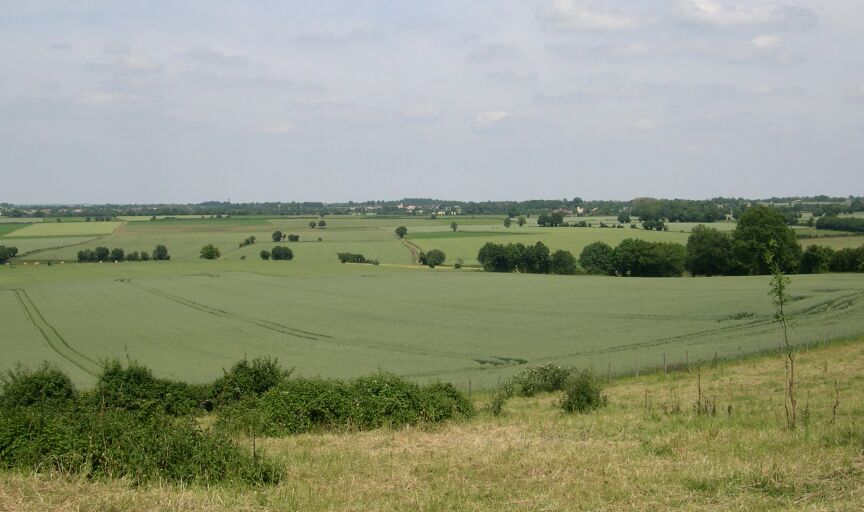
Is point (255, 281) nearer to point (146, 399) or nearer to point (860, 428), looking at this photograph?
point (146, 399)

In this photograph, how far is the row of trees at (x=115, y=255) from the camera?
359ft

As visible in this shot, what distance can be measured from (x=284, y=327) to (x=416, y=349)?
1273 centimetres

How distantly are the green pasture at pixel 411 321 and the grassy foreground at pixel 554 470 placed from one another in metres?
15.9

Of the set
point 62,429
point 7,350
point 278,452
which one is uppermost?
point 62,429

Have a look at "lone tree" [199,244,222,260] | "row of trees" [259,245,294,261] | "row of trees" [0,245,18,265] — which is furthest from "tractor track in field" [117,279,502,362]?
"row of trees" [259,245,294,261]

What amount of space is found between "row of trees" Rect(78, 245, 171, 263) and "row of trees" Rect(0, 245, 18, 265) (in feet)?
27.0

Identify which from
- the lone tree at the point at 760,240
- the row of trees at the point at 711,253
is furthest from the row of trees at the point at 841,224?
the lone tree at the point at 760,240

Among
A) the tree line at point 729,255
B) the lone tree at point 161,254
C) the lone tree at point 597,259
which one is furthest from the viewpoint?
the lone tree at point 161,254

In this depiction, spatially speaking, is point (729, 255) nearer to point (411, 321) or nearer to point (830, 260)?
point (830, 260)

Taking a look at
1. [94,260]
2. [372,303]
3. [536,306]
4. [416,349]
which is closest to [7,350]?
[416,349]

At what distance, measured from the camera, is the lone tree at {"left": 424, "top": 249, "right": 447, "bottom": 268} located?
10362 cm

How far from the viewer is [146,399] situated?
24.6 metres

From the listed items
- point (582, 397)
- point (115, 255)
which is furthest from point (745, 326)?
point (115, 255)

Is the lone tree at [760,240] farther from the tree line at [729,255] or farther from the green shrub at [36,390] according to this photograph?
the green shrub at [36,390]
